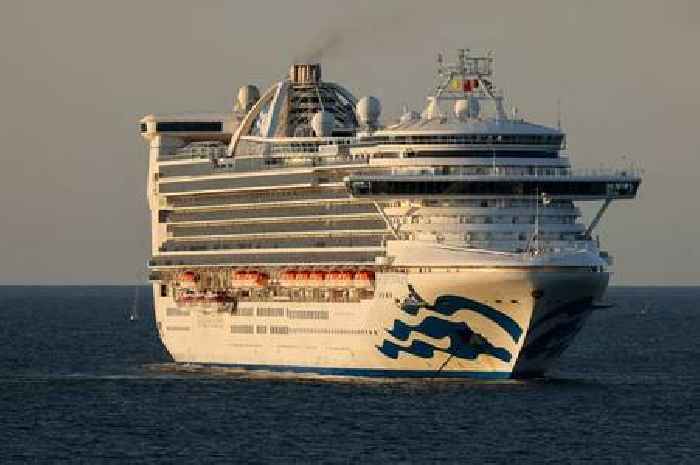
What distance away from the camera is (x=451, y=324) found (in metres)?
92.6

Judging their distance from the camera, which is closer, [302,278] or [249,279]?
[302,278]

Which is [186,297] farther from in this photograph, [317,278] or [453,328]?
[453,328]

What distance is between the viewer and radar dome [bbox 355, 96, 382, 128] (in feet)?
345

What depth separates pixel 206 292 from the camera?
360 feet

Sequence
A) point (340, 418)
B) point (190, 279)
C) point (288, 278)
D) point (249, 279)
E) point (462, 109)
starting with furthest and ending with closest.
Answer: point (190, 279)
point (249, 279)
point (288, 278)
point (462, 109)
point (340, 418)

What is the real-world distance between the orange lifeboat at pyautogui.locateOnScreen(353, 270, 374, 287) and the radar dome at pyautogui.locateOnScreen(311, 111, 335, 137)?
10.8m

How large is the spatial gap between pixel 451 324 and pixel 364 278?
5.37 m

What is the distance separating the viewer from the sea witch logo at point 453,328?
301 feet

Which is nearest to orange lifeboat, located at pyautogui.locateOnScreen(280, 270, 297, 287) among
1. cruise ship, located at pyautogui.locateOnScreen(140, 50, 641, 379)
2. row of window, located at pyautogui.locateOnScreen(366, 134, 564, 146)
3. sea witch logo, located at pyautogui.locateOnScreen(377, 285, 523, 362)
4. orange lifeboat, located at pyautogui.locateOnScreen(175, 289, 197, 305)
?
cruise ship, located at pyautogui.locateOnScreen(140, 50, 641, 379)

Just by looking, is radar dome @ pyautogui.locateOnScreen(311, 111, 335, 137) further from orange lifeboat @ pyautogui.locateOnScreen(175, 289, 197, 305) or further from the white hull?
orange lifeboat @ pyautogui.locateOnScreen(175, 289, 197, 305)

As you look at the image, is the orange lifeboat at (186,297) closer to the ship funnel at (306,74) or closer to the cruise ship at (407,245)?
the cruise ship at (407,245)

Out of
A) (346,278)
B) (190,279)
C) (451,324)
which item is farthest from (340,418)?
(190,279)

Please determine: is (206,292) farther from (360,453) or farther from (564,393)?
(360,453)

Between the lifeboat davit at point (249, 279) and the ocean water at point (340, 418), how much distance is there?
14.1ft
